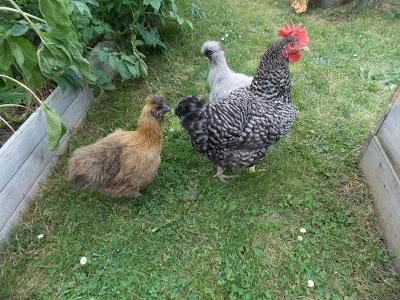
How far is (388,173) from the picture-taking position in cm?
294

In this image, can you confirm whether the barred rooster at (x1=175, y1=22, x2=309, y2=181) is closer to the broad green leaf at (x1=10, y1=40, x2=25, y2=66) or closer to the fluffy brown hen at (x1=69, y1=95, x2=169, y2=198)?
the fluffy brown hen at (x1=69, y1=95, x2=169, y2=198)

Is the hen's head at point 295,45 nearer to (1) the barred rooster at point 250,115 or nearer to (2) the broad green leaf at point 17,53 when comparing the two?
(1) the barred rooster at point 250,115

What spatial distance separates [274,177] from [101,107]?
2.32 metres

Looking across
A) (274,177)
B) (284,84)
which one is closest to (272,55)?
(284,84)

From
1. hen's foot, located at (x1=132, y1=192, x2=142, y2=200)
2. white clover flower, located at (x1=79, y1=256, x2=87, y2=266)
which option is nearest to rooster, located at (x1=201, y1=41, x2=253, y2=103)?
hen's foot, located at (x1=132, y1=192, x2=142, y2=200)

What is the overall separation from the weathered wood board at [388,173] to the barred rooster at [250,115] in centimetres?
84

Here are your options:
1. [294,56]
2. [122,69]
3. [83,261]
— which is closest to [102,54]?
[122,69]

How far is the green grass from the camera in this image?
8.92ft

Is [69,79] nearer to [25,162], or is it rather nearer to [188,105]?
[25,162]

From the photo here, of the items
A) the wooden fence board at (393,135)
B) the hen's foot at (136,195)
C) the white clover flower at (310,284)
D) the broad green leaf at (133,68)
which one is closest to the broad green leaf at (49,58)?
the hen's foot at (136,195)

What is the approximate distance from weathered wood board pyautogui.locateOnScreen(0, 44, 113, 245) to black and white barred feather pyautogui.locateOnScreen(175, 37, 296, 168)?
1.33 meters

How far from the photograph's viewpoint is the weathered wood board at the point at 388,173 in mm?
2797

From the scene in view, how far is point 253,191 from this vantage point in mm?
3412

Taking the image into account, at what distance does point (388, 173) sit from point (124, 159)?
2316 millimetres
